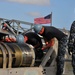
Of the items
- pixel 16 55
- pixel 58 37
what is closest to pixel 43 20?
pixel 58 37

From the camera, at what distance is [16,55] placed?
5.07 metres

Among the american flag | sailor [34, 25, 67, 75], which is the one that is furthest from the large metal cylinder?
the american flag

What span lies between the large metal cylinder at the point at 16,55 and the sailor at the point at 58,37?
737mm

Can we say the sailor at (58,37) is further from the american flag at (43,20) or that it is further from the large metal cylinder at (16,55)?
the american flag at (43,20)

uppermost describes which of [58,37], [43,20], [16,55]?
[43,20]

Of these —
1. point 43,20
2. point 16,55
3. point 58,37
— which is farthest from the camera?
point 43,20

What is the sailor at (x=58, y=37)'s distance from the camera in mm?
6061

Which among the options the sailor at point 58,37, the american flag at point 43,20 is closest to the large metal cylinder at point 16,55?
the sailor at point 58,37

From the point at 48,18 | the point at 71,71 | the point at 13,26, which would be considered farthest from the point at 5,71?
the point at 48,18

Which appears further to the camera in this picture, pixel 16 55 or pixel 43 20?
pixel 43 20

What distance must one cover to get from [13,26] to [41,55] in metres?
8.86

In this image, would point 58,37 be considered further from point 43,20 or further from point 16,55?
point 43,20

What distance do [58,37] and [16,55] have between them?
1713 millimetres

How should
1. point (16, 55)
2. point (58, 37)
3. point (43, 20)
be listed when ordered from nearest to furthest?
point (16, 55) < point (58, 37) < point (43, 20)
